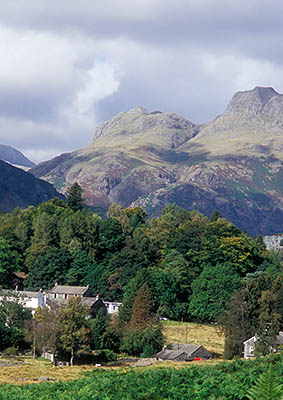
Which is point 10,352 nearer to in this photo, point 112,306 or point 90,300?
point 90,300

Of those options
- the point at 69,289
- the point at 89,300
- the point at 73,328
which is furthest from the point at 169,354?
the point at 69,289

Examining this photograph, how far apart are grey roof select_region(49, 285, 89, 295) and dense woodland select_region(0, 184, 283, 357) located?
3988 mm

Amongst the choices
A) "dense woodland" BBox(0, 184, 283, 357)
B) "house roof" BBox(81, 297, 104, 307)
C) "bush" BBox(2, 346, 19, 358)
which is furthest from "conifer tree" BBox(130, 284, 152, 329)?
"bush" BBox(2, 346, 19, 358)

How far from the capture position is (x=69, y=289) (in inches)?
3740

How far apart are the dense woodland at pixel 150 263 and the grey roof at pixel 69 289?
399cm

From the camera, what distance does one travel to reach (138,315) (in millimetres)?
82312

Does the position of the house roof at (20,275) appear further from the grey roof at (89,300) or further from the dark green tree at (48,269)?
the grey roof at (89,300)

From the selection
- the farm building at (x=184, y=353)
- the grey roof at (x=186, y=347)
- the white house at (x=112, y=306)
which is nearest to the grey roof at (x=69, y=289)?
the white house at (x=112, y=306)

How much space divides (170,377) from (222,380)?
386 cm

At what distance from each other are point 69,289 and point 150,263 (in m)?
16.1

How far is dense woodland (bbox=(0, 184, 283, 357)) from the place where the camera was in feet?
293

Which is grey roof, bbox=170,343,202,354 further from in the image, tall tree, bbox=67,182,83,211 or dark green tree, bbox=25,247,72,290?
tall tree, bbox=67,182,83,211

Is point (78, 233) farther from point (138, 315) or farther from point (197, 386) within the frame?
point (197, 386)

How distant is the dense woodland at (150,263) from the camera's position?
89375 millimetres
